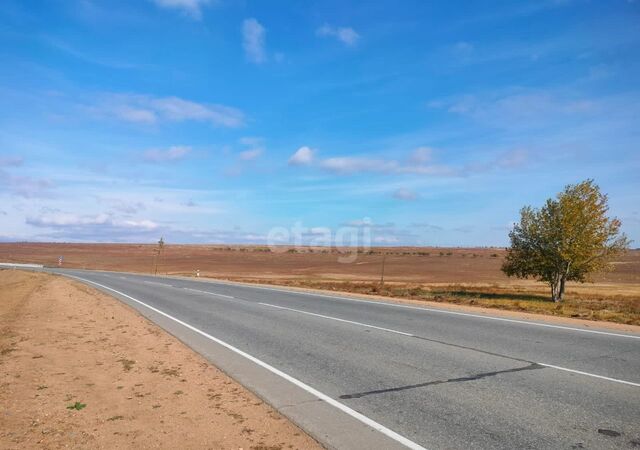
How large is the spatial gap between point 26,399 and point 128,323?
24.9ft

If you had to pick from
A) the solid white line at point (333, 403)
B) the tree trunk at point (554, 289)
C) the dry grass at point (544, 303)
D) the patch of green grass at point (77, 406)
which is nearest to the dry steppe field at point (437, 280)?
the dry grass at point (544, 303)

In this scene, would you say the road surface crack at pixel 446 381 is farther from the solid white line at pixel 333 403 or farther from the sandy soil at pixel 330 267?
the sandy soil at pixel 330 267

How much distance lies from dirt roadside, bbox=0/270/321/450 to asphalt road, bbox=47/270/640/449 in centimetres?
46

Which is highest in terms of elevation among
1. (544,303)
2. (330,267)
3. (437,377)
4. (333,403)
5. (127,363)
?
(330,267)

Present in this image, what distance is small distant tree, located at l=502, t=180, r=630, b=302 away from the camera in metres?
29.3

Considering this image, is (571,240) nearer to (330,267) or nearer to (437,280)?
(437,280)

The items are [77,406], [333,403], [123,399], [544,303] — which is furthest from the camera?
[544,303]

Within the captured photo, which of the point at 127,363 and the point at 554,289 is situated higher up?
the point at 554,289

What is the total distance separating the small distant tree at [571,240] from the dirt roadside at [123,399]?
83.8 feet

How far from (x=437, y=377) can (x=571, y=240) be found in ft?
84.4

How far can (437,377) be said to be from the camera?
7625 millimetres

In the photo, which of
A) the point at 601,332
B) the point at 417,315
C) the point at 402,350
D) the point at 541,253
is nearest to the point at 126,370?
the point at 402,350

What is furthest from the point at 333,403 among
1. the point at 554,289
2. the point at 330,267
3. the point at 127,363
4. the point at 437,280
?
the point at 330,267

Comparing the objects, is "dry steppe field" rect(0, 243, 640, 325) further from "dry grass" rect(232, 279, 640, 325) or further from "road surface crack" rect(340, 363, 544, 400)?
"road surface crack" rect(340, 363, 544, 400)
